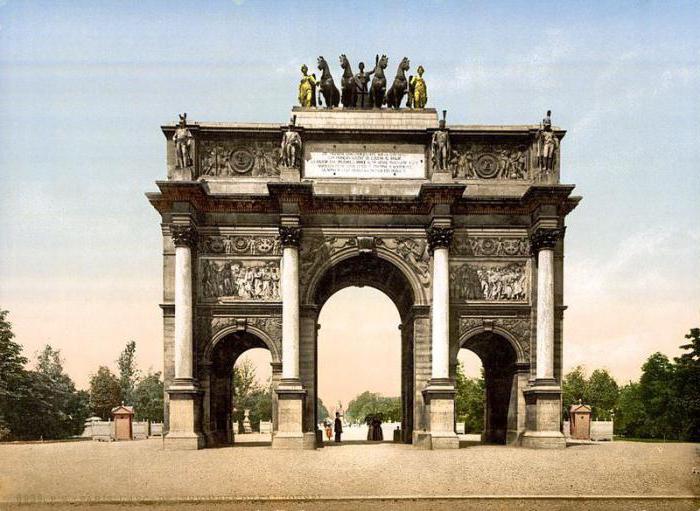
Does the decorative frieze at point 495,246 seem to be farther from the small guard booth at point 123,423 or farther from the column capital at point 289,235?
the small guard booth at point 123,423

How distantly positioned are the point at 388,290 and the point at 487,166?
647cm

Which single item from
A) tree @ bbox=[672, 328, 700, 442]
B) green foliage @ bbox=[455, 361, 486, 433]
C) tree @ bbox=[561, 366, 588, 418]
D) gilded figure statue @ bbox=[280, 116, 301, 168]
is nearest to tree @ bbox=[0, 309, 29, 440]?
gilded figure statue @ bbox=[280, 116, 301, 168]

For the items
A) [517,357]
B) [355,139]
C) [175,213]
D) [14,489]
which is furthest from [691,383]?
[14,489]

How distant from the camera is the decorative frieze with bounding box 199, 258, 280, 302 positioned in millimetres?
26078

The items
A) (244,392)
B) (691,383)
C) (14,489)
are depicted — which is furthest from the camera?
(244,392)

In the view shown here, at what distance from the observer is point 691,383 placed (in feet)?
128

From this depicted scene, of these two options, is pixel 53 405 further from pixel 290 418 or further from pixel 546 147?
pixel 546 147

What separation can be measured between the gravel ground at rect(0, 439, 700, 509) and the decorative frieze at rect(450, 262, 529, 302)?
19.7ft

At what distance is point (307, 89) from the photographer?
27438 mm

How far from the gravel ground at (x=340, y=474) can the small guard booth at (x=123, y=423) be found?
15.3 m

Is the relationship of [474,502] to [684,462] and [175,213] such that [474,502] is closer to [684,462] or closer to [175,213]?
[684,462]

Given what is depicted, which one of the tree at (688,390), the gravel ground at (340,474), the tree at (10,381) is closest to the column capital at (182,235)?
the gravel ground at (340,474)

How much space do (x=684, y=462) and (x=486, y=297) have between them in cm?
913

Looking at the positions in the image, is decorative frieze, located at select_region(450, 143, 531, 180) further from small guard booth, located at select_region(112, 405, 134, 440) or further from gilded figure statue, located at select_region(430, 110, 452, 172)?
A: small guard booth, located at select_region(112, 405, 134, 440)
